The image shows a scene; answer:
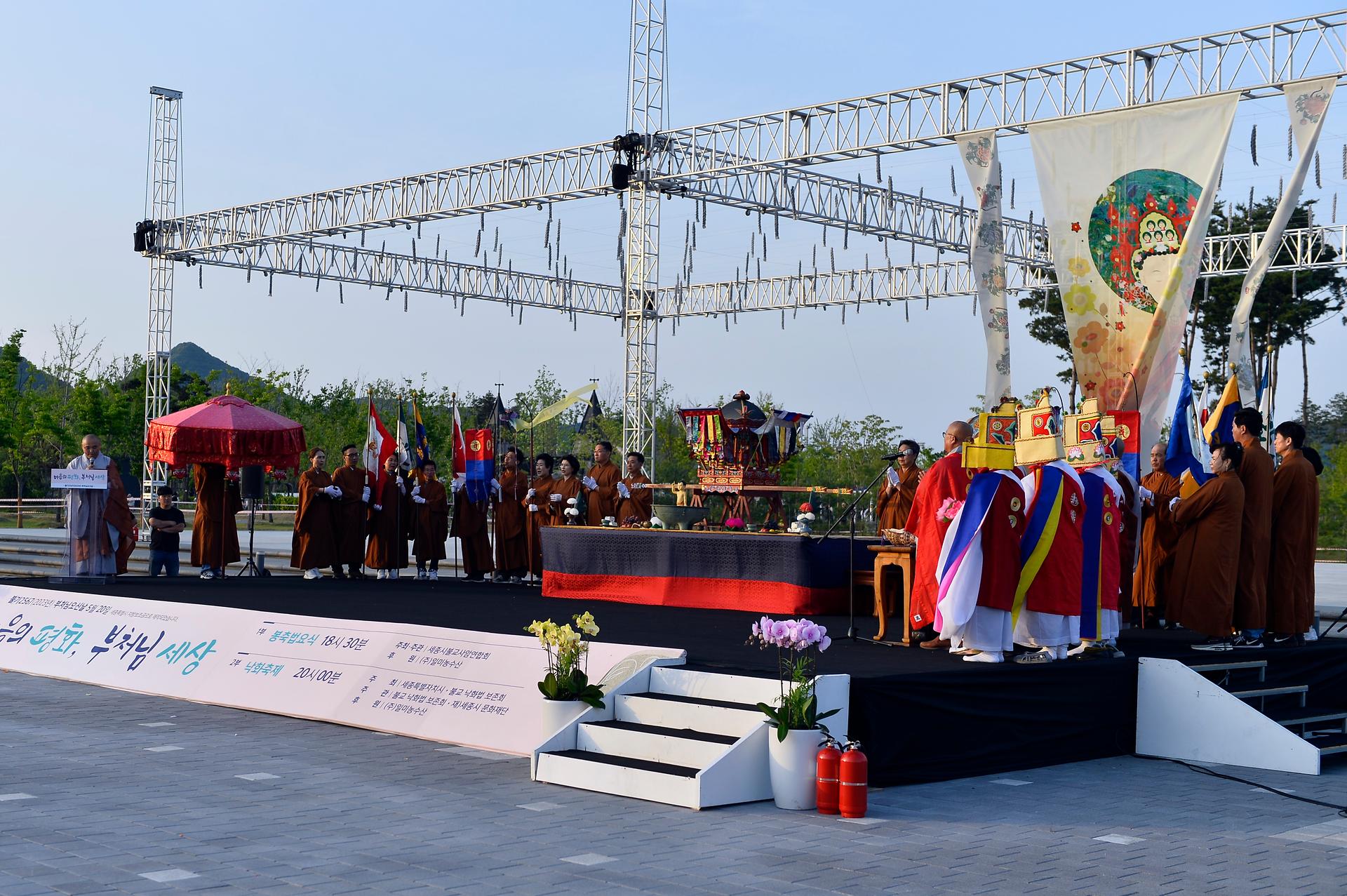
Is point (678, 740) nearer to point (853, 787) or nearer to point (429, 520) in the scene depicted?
point (853, 787)

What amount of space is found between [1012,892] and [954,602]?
3035 mm

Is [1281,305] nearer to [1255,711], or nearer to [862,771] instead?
[1255,711]

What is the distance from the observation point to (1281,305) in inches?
1289

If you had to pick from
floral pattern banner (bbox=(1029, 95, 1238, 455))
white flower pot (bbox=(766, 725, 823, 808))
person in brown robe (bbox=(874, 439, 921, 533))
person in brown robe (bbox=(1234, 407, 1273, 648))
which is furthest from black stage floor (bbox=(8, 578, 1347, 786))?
person in brown robe (bbox=(874, 439, 921, 533))

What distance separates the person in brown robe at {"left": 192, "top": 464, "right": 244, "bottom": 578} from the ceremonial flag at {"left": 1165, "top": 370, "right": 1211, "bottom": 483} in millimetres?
9682

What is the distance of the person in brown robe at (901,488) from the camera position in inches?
502

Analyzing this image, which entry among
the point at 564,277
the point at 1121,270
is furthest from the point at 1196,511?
the point at 564,277

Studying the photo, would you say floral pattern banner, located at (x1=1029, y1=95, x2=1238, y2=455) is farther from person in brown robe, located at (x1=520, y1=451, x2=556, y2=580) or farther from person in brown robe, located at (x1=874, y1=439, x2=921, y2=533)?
person in brown robe, located at (x1=520, y1=451, x2=556, y2=580)

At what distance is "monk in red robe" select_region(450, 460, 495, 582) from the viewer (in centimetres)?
1541

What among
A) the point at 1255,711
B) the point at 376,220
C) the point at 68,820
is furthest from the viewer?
the point at 376,220

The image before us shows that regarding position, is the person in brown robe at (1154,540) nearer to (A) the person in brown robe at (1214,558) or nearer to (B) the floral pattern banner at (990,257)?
(A) the person in brown robe at (1214,558)

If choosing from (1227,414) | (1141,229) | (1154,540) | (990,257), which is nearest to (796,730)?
(1141,229)

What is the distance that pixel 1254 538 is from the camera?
9.41 m

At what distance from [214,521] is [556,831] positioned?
1062cm
